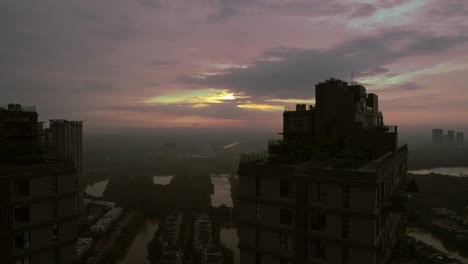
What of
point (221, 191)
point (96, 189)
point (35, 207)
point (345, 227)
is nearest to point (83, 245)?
point (35, 207)

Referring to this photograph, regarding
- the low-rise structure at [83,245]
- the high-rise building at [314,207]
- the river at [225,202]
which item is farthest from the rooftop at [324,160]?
the low-rise structure at [83,245]

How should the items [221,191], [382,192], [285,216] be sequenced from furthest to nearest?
[221,191] → [285,216] → [382,192]

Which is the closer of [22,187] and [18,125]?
[22,187]

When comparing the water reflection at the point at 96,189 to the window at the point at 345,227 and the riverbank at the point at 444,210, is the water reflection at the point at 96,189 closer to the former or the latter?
the riverbank at the point at 444,210

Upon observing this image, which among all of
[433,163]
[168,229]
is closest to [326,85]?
[168,229]

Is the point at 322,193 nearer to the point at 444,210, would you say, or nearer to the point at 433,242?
the point at 433,242

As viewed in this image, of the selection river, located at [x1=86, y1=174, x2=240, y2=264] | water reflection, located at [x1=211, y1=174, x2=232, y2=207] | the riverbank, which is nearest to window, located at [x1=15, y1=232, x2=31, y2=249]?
the riverbank
